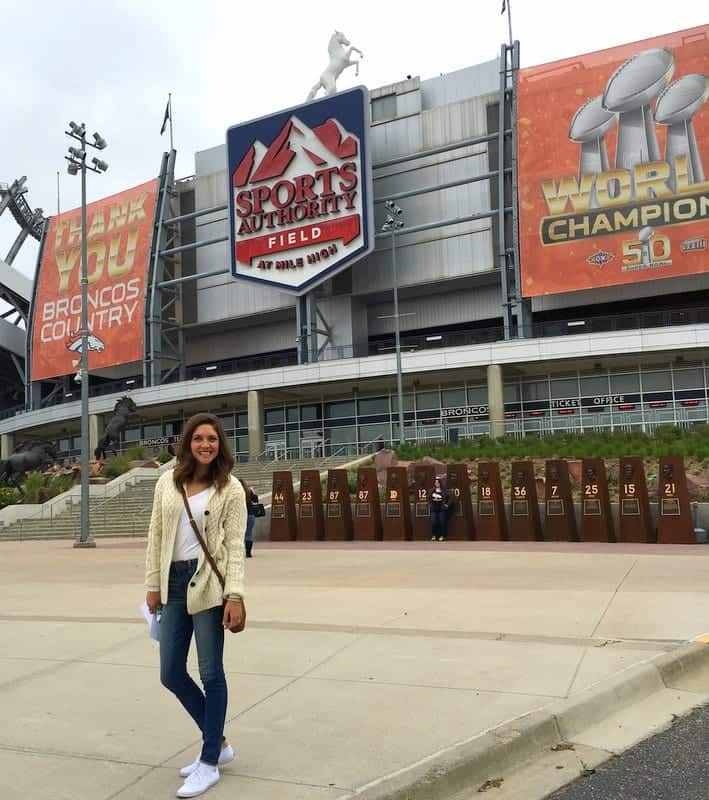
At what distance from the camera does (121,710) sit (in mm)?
5352

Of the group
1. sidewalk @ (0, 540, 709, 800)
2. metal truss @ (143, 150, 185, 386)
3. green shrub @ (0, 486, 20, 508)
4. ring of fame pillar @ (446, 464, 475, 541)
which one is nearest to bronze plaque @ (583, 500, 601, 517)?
ring of fame pillar @ (446, 464, 475, 541)

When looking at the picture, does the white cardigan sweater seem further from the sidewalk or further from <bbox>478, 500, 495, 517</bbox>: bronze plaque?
<bbox>478, 500, 495, 517</bbox>: bronze plaque

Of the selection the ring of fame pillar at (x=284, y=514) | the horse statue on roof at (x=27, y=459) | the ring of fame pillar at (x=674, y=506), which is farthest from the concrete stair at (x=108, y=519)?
the ring of fame pillar at (x=674, y=506)

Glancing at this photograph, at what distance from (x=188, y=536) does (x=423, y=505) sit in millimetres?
17134

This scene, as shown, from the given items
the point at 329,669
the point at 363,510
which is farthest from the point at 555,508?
the point at 329,669

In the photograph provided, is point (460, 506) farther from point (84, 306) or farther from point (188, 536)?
point (188, 536)

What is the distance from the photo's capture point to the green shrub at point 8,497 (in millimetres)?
36581

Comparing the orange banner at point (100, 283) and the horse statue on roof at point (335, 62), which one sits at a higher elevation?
the horse statue on roof at point (335, 62)

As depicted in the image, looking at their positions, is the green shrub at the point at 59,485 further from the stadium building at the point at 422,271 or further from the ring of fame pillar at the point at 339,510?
the ring of fame pillar at the point at 339,510

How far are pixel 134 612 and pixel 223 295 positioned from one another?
48.3 m

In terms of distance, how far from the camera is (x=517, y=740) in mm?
4477

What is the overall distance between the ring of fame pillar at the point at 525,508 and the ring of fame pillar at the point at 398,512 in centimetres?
275

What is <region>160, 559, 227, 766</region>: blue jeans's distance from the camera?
405cm

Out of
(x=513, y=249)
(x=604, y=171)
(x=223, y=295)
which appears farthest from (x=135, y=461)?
(x=604, y=171)
